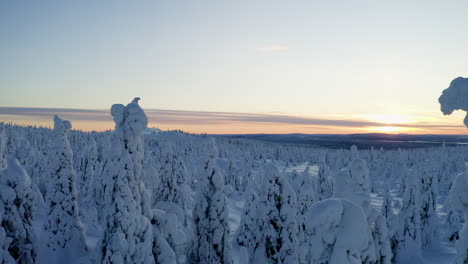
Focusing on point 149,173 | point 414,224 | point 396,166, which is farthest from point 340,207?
point 396,166

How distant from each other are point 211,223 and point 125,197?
222 inches

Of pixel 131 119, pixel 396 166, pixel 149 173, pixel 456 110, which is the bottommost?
pixel 396 166

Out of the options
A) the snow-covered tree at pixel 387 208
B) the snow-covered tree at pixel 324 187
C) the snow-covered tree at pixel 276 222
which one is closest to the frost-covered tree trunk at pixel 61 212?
the snow-covered tree at pixel 276 222

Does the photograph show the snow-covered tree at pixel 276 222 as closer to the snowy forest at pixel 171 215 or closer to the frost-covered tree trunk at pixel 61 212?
the snowy forest at pixel 171 215

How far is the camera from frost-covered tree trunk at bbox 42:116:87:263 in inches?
642

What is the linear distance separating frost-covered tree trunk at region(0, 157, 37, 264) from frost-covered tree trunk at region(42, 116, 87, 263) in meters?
2.40

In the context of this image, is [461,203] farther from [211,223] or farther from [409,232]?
[409,232]

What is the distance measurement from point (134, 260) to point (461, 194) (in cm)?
958

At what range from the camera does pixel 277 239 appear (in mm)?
15438

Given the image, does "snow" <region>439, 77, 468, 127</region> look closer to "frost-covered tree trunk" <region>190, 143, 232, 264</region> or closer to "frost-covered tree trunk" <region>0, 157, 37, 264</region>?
"frost-covered tree trunk" <region>190, 143, 232, 264</region>

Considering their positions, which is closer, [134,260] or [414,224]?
[134,260]

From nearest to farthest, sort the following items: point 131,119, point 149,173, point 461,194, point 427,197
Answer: point 461,194 < point 131,119 < point 149,173 < point 427,197

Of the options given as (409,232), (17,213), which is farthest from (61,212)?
(409,232)

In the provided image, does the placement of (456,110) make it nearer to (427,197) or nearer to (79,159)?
(427,197)
